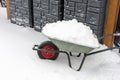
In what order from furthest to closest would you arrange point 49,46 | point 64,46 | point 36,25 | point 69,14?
point 36,25 < point 69,14 < point 49,46 < point 64,46

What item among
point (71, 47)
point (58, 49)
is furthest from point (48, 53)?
point (71, 47)

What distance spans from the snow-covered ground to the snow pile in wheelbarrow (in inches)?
18.9

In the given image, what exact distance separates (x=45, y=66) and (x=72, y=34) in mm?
666

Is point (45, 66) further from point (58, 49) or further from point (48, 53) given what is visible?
point (58, 49)

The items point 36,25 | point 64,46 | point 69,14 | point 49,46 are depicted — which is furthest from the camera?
point 36,25

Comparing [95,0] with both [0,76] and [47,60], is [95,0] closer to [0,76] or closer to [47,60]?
[47,60]

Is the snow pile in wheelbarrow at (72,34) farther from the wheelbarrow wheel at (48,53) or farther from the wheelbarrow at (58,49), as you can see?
the wheelbarrow wheel at (48,53)

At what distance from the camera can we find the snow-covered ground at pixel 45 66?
3057 mm

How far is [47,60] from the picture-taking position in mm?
3412

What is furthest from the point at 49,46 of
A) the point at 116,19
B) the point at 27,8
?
the point at 27,8

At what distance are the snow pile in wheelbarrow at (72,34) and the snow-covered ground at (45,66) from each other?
0.48 meters

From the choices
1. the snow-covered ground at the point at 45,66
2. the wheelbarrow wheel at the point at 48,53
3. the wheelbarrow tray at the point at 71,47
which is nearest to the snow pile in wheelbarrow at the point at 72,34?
the wheelbarrow tray at the point at 71,47

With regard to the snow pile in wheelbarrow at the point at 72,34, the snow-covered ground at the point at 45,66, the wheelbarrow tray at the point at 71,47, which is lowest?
the snow-covered ground at the point at 45,66

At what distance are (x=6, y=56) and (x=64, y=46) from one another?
108cm
